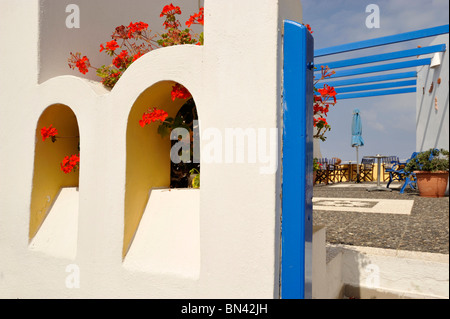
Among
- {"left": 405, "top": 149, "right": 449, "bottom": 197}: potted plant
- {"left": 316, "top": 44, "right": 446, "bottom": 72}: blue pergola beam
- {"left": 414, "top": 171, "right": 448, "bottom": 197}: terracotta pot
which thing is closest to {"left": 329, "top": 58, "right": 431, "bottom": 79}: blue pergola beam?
{"left": 316, "top": 44, "right": 446, "bottom": 72}: blue pergola beam

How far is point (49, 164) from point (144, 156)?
3.74 ft

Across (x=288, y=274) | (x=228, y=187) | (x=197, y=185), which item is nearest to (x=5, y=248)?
(x=197, y=185)

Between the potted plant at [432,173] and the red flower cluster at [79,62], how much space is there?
787cm

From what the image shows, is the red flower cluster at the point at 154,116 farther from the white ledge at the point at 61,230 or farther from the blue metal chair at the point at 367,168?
the blue metal chair at the point at 367,168

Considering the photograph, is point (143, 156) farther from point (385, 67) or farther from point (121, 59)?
point (385, 67)

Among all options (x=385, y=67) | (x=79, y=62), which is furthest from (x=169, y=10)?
(x=385, y=67)

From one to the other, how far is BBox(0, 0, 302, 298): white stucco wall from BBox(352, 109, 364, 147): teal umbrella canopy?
12670 millimetres

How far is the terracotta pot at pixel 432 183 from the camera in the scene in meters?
7.73

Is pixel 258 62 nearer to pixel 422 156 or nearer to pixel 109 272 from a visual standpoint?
pixel 109 272

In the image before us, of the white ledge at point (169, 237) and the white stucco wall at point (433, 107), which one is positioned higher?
the white stucco wall at point (433, 107)

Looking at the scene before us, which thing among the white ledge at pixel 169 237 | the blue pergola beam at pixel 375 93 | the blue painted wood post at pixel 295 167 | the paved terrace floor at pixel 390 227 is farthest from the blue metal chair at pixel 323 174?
the blue painted wood post at pixel 295 167

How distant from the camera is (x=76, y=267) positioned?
7.79 feet

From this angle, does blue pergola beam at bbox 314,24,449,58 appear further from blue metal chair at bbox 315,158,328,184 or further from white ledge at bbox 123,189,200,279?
white ledge at bbox 123,189,200,279

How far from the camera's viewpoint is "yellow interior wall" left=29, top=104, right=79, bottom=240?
283 cm
